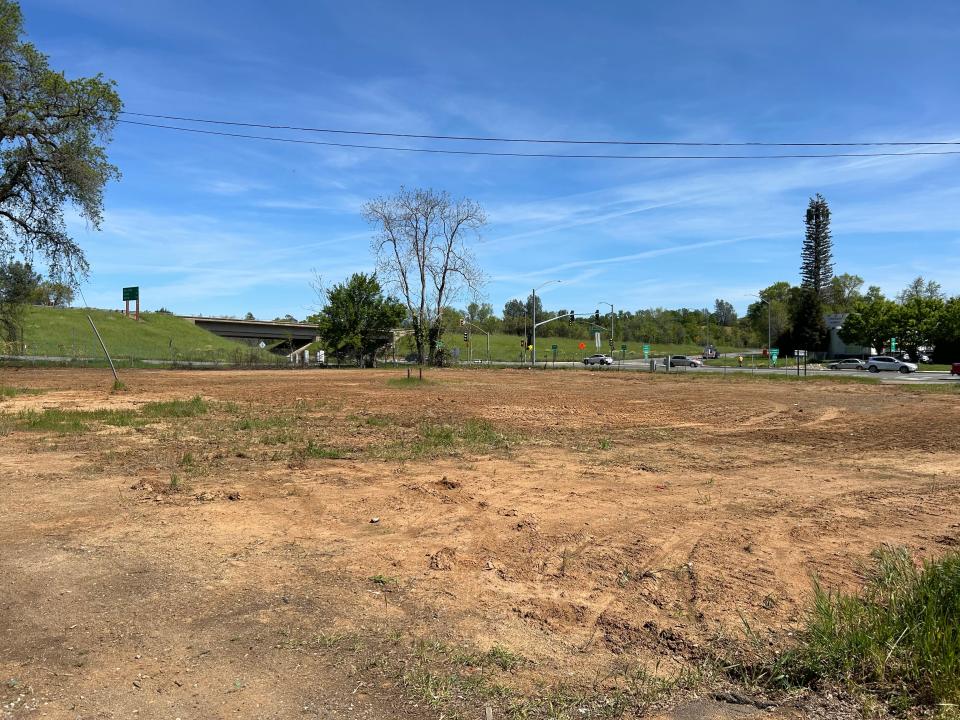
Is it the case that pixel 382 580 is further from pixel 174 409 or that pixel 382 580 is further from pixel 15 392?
pixel 15 392

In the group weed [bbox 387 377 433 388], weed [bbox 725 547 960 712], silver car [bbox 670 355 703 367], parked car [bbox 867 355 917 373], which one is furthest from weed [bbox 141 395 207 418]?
silver car [bbox 670 355 703 367]

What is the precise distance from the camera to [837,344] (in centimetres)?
10988

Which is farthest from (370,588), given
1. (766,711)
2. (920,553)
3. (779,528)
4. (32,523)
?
(920,553)

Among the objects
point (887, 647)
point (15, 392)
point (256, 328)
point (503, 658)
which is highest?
point (256, 328)

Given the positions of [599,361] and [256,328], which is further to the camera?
[256,328]

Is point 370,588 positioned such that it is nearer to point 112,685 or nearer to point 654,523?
point 112,685

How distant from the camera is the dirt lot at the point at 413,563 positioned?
3.81 meters

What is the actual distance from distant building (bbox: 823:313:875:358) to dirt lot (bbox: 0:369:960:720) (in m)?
106

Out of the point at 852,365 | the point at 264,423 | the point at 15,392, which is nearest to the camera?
the point at 264,423

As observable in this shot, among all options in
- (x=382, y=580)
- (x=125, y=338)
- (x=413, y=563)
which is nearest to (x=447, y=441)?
(x=413, y=563)

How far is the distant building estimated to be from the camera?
347ft

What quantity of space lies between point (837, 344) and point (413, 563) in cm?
12198

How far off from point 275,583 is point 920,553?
6223 millimetres

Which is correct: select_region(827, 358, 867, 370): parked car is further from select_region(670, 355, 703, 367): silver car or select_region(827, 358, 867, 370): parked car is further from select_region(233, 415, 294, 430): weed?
select_region(233, 415, 294, 430): weed
